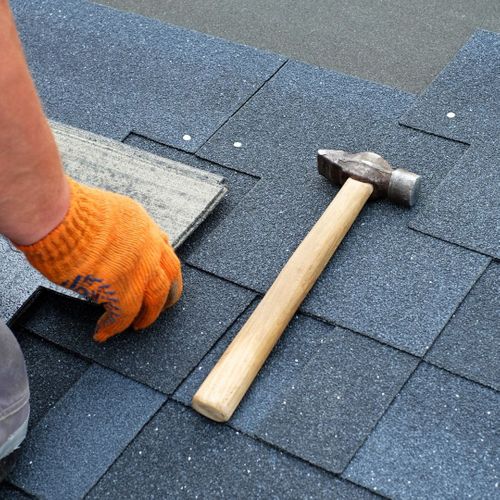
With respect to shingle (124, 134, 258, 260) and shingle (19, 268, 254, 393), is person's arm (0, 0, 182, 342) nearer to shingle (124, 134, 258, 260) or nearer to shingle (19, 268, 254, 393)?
shingle (19, 268, 254, 393)

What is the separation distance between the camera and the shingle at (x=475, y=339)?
1780 millimetres

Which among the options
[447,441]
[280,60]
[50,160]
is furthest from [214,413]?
[280,60]

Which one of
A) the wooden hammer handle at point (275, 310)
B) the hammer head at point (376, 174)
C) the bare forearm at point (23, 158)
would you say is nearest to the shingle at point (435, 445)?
the wooden hammer handle at point (275, 310)

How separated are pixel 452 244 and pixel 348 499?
0.72 metres

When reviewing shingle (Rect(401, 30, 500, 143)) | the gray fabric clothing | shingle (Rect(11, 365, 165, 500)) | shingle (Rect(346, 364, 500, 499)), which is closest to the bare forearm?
the gray fabric clothing

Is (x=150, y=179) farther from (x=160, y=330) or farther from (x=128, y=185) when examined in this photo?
(x=160, y=330)

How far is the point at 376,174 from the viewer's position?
6.82 feet

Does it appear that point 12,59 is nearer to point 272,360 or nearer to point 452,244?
point 272,360

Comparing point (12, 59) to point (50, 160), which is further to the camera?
point (50, 160)

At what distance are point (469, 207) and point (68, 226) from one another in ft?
3.52

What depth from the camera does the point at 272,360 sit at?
185cm

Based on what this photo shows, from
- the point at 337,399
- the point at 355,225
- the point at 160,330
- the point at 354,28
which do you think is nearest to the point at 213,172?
the point at 355,225

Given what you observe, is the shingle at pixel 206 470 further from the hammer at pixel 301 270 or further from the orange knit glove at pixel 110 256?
the orange knit glove at pixel 110 256

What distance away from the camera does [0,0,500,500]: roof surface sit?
1681mm
